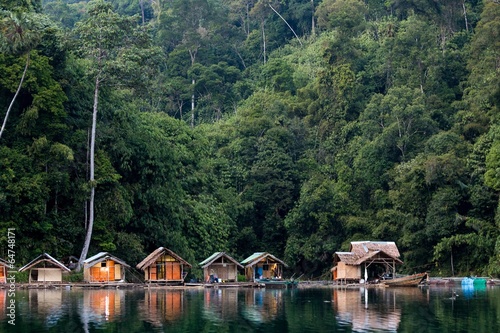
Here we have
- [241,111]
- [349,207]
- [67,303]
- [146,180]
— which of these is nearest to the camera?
[67,303]

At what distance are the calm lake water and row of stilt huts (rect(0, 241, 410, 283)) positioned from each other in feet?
12.6

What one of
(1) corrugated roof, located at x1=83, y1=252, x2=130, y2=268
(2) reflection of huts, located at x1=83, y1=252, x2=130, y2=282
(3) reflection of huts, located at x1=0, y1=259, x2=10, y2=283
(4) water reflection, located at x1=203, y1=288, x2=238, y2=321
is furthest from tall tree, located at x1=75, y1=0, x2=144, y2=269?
(4) water reflection, located at x1=203, y1=288, x2=238, y2=321

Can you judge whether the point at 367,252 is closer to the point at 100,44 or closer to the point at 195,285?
the point at 195,285

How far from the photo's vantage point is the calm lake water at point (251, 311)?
99.3ft

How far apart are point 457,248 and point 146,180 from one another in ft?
79.7

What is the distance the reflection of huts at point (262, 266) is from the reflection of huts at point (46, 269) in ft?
47.9

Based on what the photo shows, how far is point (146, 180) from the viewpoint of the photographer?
201 ft

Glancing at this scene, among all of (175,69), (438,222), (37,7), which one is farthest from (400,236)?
(175,69)

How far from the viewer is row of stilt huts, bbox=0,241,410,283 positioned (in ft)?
176

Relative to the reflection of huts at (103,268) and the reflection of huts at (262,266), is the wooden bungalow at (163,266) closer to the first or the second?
the reflection of huts at (103,268)

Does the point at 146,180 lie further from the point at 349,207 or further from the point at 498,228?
the point at 498,228

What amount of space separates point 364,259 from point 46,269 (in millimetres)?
22221

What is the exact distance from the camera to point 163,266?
57.1m

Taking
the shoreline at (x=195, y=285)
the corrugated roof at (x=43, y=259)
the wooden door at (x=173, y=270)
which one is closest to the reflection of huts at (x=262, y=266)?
the shoreline at (x=195, y=285)
